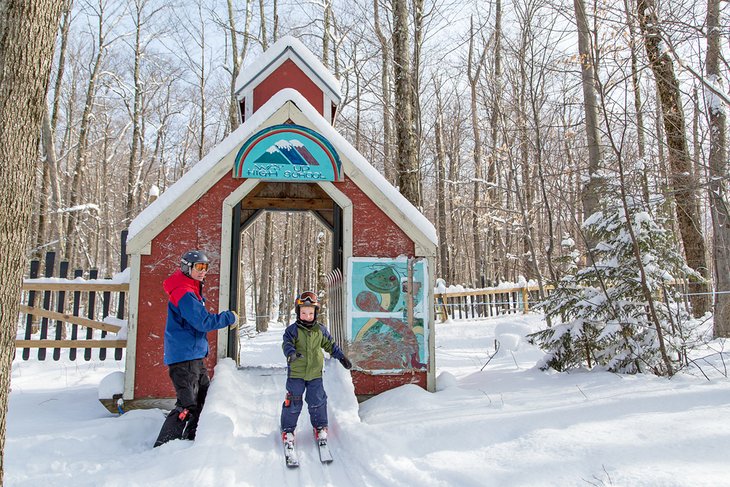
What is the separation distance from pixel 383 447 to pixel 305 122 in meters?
4.34

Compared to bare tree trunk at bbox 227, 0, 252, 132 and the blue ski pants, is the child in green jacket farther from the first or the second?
bare tree trunk at bbox 227, 0, 252, 132

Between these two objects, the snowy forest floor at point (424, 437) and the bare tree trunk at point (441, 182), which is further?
the bare tree trunk at point (441, 182)

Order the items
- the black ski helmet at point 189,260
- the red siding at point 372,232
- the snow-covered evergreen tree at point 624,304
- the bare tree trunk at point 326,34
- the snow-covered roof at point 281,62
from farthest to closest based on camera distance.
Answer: the bare tree trunk at point 326,34, the snow-covered roof at point 281,62, the red siding at point 372,232, the snow-covered evergreen tree at point 624,304, the black ski helmet at point 189,260

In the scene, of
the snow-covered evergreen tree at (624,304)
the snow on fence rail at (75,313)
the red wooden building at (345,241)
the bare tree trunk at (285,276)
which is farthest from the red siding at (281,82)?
the bare tree trunk at (285,276)

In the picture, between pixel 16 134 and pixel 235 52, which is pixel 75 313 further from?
pixel 235 52

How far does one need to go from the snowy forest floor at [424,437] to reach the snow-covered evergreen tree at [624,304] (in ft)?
1.02

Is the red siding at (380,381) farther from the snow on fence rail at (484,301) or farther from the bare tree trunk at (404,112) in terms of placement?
the snow on fence rail at (484,301)

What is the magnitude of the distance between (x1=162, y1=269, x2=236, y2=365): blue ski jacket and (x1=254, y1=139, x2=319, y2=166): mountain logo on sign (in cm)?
228

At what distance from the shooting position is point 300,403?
4.88m

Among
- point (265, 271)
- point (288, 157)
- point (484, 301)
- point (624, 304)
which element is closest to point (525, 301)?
point (484, 301)

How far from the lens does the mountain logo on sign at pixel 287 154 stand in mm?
6715

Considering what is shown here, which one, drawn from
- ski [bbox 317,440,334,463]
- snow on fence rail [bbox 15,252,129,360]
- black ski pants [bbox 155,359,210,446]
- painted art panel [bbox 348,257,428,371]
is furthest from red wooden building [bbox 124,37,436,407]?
ski [bbox 317,440,334,463]

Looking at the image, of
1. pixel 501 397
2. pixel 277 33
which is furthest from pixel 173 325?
pixel 277 33

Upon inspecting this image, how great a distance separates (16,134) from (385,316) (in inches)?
183
